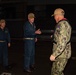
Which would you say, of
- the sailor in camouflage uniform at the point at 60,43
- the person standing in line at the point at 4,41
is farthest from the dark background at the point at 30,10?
the sailor in camouflage uniform at the point at 60,43

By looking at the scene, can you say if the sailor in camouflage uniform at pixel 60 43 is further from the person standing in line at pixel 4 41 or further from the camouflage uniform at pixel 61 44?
the person standing in line at pixel 4 41

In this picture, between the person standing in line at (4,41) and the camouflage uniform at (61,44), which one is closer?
the camouflage uniform at (61,44)

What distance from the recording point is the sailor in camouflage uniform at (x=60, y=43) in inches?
210

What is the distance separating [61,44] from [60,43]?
0.03 metres

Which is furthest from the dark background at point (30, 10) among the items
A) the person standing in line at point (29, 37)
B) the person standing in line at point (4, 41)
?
the person standing in line at point (29, 37)

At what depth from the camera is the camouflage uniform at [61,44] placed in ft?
17.5

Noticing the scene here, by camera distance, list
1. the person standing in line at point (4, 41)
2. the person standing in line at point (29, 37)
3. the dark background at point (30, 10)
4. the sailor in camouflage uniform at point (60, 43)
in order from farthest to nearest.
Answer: the dark background at point (30, 10) < the person standing in line at point (4, 41) < the person standing in line at point (29, 37) < the sailor in camouflage uniform at point (60, 43)

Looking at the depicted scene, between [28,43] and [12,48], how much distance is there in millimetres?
5112

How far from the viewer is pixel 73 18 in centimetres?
1659

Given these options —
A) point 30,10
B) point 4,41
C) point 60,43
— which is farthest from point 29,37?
point 30,10

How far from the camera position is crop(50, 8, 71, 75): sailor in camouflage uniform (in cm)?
533

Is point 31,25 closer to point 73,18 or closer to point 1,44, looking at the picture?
point 1,44

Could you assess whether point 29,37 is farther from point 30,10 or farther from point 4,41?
point 30,10

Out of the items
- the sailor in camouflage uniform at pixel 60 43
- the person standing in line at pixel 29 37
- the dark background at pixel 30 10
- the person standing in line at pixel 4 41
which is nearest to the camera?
the sailor in camouflage uniform at pixel 60 43
